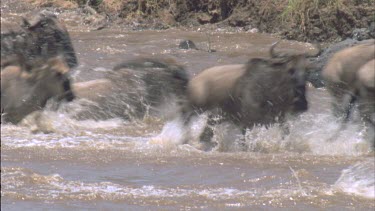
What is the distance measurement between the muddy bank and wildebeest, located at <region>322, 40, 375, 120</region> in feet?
18.7

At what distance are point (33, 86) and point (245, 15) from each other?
12.6m

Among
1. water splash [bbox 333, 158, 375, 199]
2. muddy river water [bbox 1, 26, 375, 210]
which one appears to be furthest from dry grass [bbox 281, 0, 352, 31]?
water splash [bbox 333, 158, 375, 199]

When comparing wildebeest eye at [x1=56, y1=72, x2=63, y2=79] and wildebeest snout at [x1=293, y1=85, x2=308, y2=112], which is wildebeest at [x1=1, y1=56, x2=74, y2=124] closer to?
wildebeest eye at [x1=56, y1=72, x2=63, y2=79]

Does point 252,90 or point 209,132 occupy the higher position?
point 252,90

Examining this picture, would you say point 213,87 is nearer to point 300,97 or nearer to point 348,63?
point 300,97

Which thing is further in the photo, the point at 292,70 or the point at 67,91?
the point at 292,70

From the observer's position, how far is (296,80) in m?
7.14

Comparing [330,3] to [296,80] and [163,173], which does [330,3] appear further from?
[163,173]

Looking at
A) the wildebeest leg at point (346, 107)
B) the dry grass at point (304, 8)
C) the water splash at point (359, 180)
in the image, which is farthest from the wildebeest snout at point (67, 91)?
the dry grass at point (304, 8)

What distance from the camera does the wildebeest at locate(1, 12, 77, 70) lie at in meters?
2.83

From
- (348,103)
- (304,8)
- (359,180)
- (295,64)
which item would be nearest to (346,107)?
(348,103)

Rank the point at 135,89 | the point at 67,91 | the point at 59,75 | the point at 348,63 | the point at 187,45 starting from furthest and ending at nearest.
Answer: the point at 187,45, the point at 348,63, the point at 135,89, the point at 67,91, the point at 59,75

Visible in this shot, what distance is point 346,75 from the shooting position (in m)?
7.70

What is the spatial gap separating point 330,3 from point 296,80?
781cm
